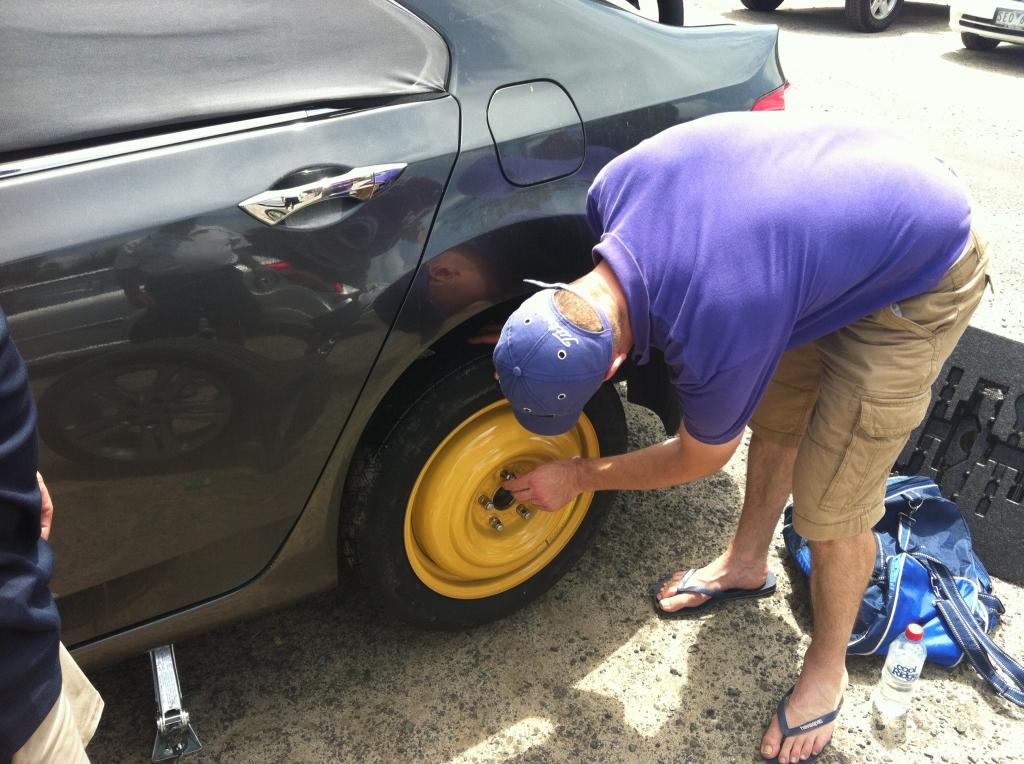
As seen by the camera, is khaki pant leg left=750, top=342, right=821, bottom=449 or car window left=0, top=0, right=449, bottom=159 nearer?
car window left=0, top=0, right=449, bottom=159

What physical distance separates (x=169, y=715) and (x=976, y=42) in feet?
28.7

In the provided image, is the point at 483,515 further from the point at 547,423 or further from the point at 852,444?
the point at 852,444

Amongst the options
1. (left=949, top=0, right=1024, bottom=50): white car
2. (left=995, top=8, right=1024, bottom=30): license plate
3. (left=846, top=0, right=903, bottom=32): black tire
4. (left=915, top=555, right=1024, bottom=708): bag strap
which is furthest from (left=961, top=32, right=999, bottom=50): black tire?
(left=915, top=555, right=1024, bottom=708): bag strap

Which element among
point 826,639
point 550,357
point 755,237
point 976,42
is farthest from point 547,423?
point 976,42

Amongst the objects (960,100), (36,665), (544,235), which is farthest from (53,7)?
(960,100)

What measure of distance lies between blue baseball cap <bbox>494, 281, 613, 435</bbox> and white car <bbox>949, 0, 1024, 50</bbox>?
7.67m

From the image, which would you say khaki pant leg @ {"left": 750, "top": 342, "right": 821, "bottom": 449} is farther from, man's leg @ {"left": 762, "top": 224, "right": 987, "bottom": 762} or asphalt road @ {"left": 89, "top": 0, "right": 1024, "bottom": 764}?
asphalt road @ {"left": 89, "top": 0, "right": 1024, "bottom": 764}

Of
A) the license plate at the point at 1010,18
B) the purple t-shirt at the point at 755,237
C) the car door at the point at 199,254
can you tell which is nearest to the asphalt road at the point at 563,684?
the purple t-shirt at the point at 755,237

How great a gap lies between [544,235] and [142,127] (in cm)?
79

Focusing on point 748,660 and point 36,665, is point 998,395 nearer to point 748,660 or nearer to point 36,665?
point 748,660

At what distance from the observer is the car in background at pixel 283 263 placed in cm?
152

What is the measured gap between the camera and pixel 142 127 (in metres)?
1.58

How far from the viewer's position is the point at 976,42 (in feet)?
27.0

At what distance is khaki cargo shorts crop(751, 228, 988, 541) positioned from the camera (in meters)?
1.84
